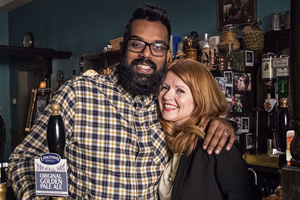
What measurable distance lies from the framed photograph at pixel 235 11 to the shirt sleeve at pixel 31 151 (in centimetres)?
268

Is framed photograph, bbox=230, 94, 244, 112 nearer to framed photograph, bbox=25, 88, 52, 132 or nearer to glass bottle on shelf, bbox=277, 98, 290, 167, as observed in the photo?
glass bottle on shelf, bbox=277, 98, 290, 167

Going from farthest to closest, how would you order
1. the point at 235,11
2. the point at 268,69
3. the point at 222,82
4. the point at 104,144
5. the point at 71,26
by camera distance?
the point at 71,26
the point at 235,11
the point at 268,69
the point at 222,82
the point at 104,144

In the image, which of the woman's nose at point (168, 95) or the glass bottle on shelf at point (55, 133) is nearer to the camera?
the glass bottle on shelf at point (55, 133)

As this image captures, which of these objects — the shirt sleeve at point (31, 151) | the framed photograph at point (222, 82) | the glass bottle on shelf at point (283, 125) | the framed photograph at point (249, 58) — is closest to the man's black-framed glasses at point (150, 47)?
the shirt sleeve at point (31, 151)

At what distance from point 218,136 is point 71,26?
5575 millimetres

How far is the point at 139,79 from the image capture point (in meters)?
1.73

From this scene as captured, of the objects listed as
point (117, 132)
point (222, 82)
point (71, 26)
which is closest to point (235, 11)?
point (222, 82)

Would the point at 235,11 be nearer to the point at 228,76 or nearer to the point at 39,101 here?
the point at 228,76

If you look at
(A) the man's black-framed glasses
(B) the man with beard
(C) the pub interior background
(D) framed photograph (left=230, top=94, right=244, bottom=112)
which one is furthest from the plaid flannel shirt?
(C) the pub interior background

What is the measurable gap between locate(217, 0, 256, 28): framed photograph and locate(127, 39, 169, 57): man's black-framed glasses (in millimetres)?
2309

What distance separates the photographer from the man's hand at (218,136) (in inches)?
60.4

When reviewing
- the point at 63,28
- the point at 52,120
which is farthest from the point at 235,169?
the point at 63,28

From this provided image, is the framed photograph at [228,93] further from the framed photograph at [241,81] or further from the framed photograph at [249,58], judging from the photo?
the framed photograph at [249,58]

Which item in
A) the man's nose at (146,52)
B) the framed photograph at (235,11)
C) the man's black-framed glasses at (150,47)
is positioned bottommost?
the man's nose at (146,52)
